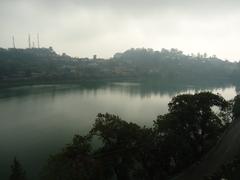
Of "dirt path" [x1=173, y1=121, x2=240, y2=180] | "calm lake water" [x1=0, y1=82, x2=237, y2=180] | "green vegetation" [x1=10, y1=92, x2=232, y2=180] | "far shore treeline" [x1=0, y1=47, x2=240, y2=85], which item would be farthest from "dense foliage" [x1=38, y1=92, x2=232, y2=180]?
"far shore treeline" [x1=0, y1=47, x2=240, y2=85]

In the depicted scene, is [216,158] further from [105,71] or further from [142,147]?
[105,71]

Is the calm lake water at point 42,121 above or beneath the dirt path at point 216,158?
beneath

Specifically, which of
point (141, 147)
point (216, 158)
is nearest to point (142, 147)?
point (141, 147)

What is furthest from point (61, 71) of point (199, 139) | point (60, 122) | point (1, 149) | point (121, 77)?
point (199, 139)

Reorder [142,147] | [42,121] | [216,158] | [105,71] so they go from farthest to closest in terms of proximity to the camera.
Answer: [105,71] < [42,121] < [216,158] < [142,147]

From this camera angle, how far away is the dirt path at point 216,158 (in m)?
9.20

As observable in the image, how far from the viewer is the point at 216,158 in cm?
991

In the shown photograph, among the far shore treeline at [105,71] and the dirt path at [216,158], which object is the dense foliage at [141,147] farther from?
the far shore treeline at [105,71]

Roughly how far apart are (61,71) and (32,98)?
31.2 m

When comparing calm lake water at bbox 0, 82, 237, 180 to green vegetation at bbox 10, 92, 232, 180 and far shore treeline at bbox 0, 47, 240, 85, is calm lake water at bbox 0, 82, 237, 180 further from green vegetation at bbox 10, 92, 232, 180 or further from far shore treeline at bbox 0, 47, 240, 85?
far shore treeline at bbox 0, 47, 240, 85

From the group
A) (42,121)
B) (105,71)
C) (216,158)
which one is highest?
(105,71)

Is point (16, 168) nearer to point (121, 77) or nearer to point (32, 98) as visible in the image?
point (32, 98)

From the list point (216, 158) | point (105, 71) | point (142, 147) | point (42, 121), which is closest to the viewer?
point (142, 147)

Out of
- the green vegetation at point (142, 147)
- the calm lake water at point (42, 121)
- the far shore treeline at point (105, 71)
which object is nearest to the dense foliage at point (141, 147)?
the green vegetation at point (142, 147)
